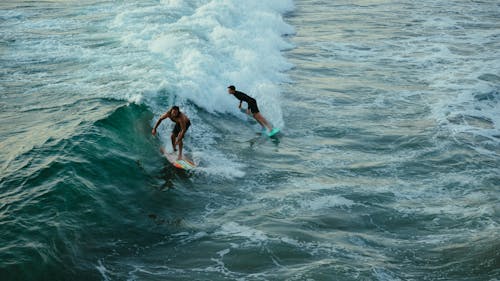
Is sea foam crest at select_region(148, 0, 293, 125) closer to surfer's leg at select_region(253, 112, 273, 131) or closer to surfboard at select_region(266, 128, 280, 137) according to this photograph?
surfer's leg at select_region(253, 112, 273, 131)

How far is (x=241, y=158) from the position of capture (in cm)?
1388

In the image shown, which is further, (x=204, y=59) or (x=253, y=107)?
(x=204, y=59)

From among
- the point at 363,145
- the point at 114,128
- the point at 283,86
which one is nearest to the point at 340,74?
the point at 283,86

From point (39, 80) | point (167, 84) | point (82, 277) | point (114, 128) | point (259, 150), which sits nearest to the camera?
point (82, 277)

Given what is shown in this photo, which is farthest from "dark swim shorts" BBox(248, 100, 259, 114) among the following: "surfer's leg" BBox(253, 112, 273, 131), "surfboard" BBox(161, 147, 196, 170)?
"surfboard" BBox(161, 147, 196, 170)

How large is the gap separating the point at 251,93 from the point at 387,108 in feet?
15.5

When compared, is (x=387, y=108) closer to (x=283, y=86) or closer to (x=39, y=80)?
(x=283, y=86)

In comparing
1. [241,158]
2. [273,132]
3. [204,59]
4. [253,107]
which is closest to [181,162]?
[241,158]

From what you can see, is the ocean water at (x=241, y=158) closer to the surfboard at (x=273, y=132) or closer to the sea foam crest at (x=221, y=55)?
the sea foam crest at (x=221, y=55)

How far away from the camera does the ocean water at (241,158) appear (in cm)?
903

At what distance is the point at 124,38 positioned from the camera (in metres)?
23.1

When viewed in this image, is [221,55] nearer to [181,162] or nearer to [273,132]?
[273,132]

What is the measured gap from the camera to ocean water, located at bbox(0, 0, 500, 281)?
903 centimetres

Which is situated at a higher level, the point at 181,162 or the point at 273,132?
the point at 181,162
